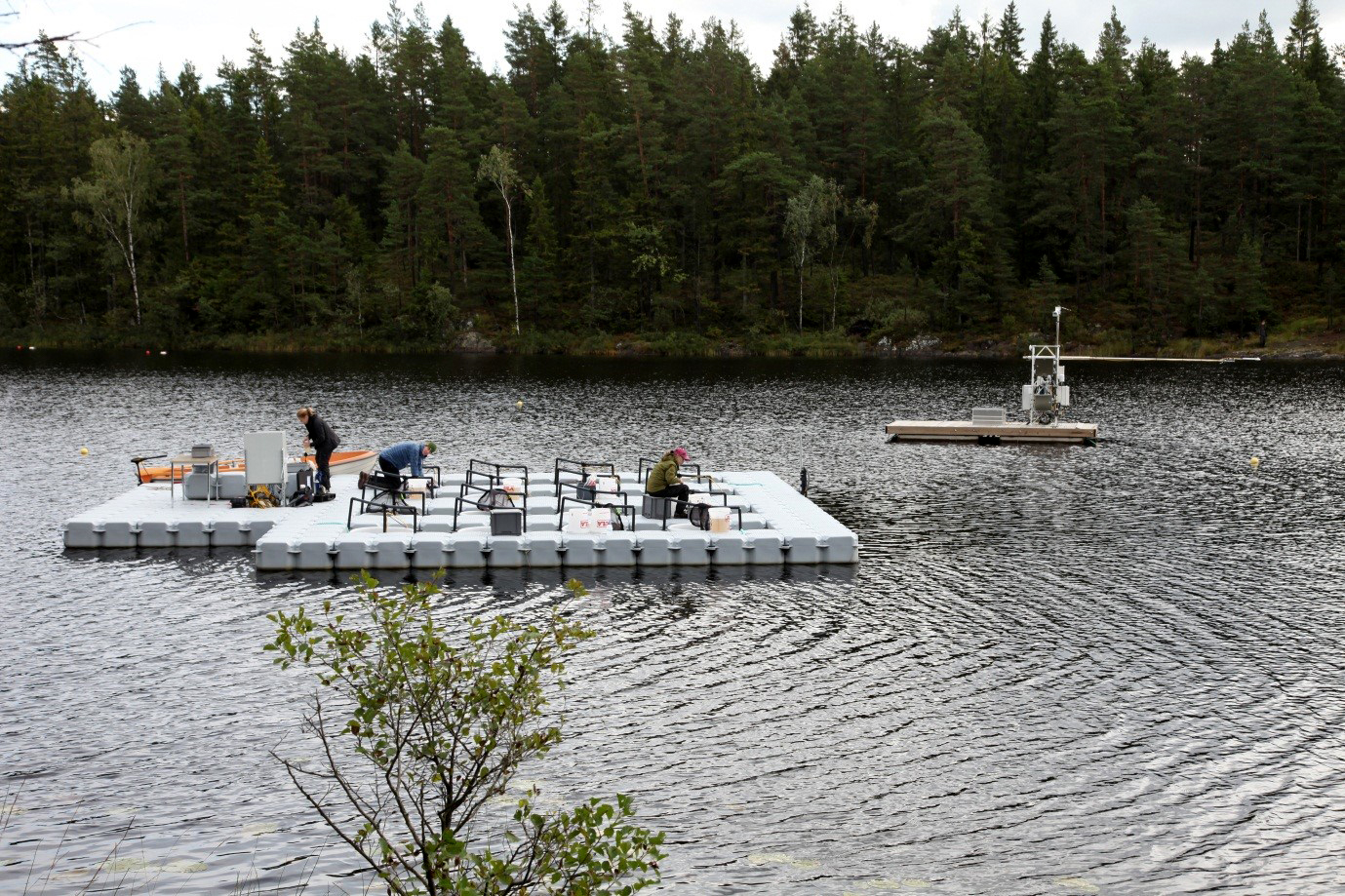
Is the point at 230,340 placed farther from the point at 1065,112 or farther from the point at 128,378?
the point at 1065,112

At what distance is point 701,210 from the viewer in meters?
97.7

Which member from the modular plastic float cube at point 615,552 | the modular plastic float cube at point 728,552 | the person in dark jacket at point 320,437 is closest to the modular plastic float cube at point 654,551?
the modular plastic float cube at point 615,552

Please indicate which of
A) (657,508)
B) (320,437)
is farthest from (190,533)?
(657,508)

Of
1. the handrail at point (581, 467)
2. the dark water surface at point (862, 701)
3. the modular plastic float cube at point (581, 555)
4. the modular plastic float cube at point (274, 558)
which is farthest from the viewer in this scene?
the handrail at point (581, 467)

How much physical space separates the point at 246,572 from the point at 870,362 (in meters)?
66.2

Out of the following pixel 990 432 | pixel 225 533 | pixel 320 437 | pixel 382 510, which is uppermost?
pixel 320 437

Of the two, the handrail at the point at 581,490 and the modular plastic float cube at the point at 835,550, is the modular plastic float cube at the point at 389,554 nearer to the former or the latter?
the handrail at the point at 581,490

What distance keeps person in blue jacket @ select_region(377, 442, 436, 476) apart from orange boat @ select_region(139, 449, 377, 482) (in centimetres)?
275

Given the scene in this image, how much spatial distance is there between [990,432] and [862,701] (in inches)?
1185

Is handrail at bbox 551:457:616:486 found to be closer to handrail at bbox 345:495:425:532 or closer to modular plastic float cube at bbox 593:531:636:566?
modular plastic float cube at bbox 593:531:636:566

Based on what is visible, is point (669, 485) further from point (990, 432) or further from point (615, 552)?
point (990, 432)

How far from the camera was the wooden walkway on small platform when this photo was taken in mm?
42812

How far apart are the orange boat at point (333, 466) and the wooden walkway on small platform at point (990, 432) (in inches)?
791

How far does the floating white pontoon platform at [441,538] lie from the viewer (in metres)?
21.2
